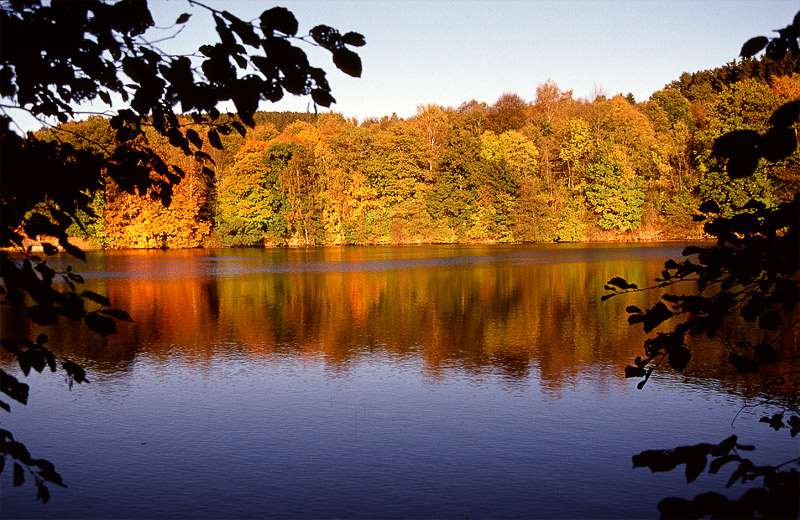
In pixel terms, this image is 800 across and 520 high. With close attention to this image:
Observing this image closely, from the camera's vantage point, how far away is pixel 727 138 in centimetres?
241

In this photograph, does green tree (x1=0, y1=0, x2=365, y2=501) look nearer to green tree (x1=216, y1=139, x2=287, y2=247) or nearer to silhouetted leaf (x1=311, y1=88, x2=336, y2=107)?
silhouetted leaf (x1=311, y1=88, x2=336, y2=107)

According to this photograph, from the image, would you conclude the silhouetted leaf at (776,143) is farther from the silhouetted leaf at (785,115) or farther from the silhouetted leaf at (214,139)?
the silhouetted leaf at (214,139)

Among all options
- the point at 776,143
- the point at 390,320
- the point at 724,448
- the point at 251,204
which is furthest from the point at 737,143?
the point at 251,204

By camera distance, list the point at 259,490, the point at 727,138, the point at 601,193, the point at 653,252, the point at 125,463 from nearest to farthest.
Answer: the point at 727,138 < the point at 259,490 < the point at 125,463 < the point at 653,252 < the point at 601,193

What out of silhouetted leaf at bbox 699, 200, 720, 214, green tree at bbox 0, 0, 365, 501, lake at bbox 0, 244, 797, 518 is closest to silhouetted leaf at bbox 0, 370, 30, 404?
green tree at bbox 0, 0, 365, 501

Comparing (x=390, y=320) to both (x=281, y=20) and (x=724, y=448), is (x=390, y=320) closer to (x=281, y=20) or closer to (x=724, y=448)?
(x=281, y=20)

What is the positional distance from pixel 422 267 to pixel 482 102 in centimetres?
4880

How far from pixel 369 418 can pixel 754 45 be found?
6532mm

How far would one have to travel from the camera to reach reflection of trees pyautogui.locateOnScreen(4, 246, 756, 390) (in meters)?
12.1

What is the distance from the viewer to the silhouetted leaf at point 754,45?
99.7 inches

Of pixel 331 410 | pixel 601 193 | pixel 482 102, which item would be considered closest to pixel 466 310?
pixel 331 410

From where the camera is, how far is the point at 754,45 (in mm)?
2547

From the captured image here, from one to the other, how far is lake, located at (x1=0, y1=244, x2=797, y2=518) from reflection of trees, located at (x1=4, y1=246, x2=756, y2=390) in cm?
9

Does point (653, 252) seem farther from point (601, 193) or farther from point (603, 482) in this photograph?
point (603, 482)
